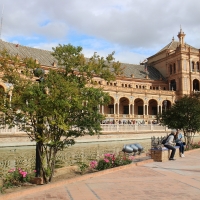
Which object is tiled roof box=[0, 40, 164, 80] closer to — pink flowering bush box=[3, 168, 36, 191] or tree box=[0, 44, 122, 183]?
tree box=[0, 44, 122, 183]

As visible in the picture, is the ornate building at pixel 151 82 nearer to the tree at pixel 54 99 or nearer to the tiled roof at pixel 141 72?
the tiled roof at pixel 141 72

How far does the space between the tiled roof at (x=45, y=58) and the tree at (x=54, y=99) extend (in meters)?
32.2

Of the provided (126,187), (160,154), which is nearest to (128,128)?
(160,154)

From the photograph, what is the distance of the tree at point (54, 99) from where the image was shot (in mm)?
7820

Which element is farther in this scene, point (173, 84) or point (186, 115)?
point (173, 84)

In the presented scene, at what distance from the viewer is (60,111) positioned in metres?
7.89

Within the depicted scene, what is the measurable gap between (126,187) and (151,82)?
55.3 m

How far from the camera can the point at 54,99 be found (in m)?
7.75

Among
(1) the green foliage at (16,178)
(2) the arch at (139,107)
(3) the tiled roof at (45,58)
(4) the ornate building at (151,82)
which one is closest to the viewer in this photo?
(1) the green foliage at (16,178)

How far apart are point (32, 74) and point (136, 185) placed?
16.1 ft

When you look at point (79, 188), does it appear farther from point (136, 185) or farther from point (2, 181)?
point (2, 181)

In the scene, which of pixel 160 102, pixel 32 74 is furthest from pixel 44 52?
pixel 32 74

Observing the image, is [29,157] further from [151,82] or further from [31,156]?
[151,82]

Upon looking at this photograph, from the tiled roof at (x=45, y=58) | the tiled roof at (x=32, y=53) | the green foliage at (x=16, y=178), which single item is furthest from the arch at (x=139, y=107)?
the green foliage at (x=16, y=178)
